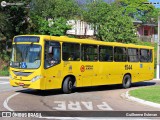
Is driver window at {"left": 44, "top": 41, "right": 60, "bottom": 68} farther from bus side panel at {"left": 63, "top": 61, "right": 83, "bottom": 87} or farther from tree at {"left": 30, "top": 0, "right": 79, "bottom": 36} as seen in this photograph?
tree at {"left": 30, "top": 0, "right": 79, "bottom": 36}

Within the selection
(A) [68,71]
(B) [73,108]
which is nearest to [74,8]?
(A) [68,71]

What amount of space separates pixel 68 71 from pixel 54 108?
599cm

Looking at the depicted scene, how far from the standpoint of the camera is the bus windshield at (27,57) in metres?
19.1

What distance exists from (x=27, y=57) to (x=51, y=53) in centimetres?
120

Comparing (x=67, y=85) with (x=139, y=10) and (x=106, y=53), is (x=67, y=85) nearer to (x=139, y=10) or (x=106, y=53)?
(x=106, y=53)

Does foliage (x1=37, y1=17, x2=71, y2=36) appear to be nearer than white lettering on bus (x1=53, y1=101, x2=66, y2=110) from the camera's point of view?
No

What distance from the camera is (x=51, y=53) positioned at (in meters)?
19.6

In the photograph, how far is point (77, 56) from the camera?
21.6m

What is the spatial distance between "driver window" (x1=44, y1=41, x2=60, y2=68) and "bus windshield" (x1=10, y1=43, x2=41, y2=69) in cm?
45

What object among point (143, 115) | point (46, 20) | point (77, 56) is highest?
point (46, 20)

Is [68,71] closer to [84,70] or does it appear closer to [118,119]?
[84,70]

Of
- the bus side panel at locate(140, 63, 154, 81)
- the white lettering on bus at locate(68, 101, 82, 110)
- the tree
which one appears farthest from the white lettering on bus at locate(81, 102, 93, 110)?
the tree

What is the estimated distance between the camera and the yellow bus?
19.1 metres

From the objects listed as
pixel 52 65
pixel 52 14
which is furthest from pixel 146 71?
pixel 52 14
